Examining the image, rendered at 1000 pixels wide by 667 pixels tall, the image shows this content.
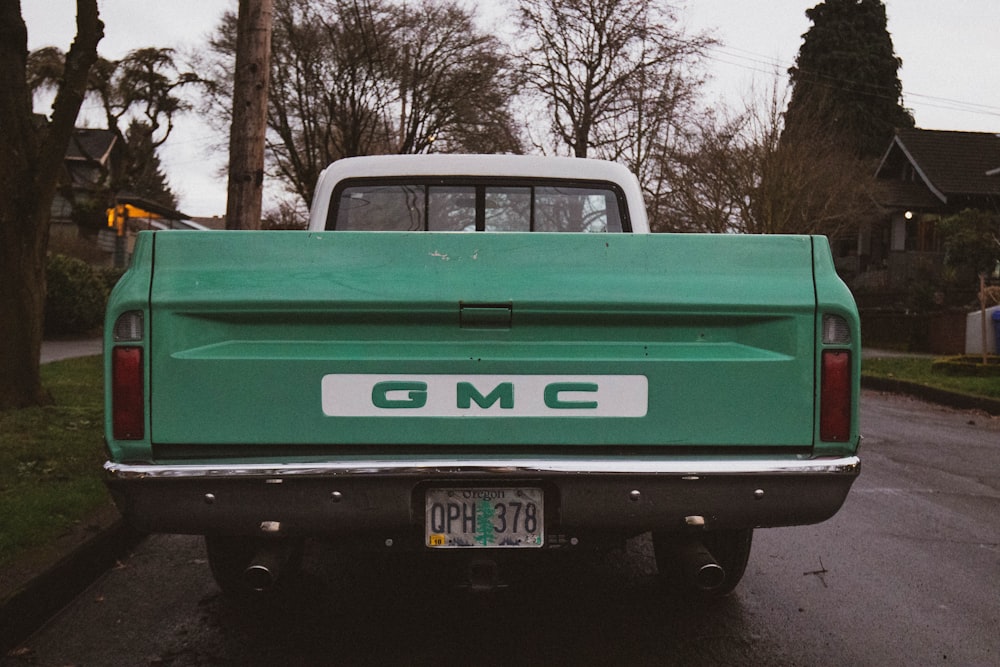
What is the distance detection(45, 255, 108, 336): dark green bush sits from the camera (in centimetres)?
1698

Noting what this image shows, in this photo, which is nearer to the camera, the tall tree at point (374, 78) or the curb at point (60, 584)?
the curb at point (60, 584)

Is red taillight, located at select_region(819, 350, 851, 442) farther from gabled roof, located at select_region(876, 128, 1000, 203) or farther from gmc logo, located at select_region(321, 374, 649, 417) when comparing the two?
gabled roof, located at select_region(876, 128, 1000, 203)

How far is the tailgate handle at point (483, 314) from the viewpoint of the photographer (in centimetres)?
267

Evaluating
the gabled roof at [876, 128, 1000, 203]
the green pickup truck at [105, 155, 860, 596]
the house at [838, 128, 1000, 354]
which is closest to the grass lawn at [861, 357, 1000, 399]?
the green pickup truck at [105, 155, 860, 596]

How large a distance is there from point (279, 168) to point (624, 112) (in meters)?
12.5

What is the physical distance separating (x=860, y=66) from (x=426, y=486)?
50.6m

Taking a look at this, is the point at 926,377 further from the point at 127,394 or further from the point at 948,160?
the point at 948,160

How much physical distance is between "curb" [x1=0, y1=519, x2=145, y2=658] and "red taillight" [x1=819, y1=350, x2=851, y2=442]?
9.39 feet

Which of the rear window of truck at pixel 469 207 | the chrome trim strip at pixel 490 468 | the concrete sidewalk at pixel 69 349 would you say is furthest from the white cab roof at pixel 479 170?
the concrete sidewalk at pixel 69 349

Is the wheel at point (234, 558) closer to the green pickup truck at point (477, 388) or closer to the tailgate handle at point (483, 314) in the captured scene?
the green pickup truck at point (477, 388)

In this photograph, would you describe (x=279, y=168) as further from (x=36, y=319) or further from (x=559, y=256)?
(x=559, y=256)

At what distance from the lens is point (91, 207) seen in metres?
39.2

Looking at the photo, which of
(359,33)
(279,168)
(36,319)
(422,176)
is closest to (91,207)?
(279,168)

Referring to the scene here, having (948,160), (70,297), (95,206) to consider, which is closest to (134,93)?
(95,206)
